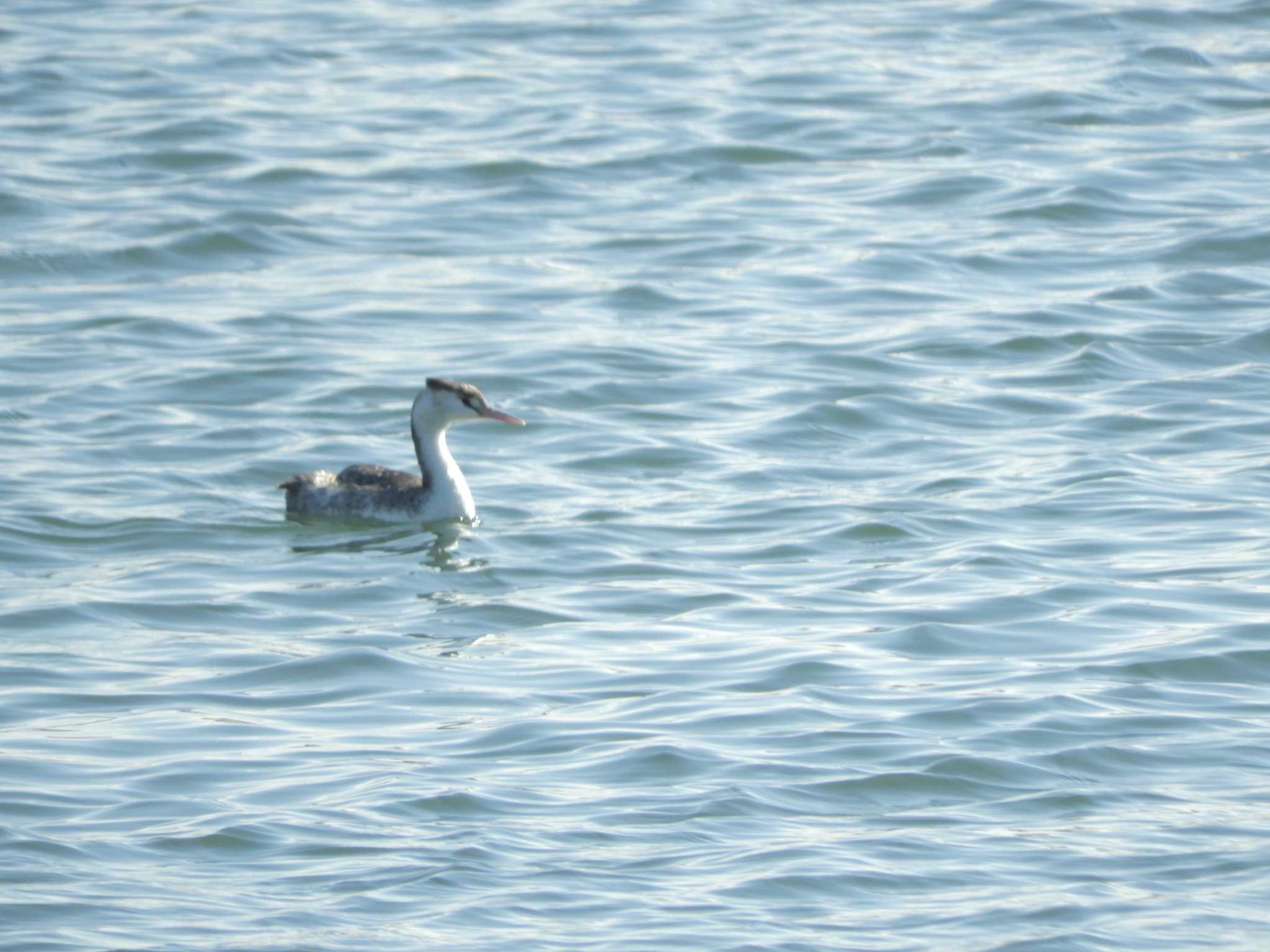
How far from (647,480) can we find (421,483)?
1286 millimetres

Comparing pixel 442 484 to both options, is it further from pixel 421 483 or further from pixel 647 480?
pixel 647 480

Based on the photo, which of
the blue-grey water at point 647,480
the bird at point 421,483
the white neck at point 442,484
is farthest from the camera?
the white neck at point 442,484

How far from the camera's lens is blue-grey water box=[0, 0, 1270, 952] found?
8109 mm

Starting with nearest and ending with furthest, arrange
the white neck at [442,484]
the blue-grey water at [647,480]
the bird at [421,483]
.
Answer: the blue-grey water at [647,480]
the bird at [421,483]
the white neck at [442,484]

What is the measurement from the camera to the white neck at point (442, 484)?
43.6ft

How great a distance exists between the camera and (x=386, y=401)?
1528 cm

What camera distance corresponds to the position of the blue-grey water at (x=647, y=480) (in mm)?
8109

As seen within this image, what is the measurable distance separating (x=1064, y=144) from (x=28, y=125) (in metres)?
9.44

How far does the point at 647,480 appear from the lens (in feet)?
44.6

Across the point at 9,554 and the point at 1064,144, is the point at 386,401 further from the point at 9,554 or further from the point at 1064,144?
the point at 1064,144

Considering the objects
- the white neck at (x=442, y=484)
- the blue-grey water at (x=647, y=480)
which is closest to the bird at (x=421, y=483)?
the white neck at (x=442, y=484)

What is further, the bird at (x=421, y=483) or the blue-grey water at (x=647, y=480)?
the bird at (x=421, y=483)

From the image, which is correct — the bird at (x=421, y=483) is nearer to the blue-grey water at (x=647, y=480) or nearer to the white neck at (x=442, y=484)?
the white neck at (x=442, y=484)

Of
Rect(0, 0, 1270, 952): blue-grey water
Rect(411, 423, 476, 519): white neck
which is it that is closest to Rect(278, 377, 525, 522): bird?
Rect(411, 423, 476, 519): white neck
